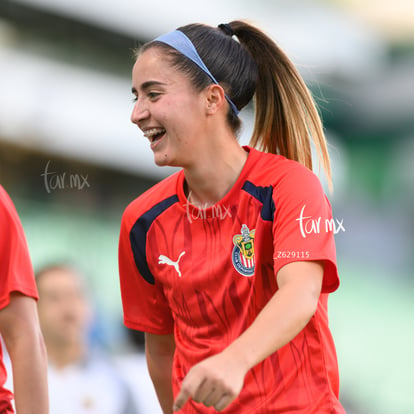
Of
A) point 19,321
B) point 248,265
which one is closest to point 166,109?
point 248,265

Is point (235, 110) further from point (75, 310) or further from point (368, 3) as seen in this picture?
point (368, 3)

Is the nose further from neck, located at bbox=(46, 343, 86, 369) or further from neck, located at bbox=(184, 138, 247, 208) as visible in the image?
neck, located at bbox=(46, 343, 86, 369)

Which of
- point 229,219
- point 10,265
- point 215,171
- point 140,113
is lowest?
point 10,265

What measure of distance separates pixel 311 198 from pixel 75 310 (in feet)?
5.95

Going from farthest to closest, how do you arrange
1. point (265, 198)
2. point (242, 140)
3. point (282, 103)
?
point (242, 140)
point (282, 103)
point (265, 198)

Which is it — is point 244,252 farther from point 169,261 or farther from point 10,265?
point 10,265

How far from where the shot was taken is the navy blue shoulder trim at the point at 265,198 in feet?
5.87

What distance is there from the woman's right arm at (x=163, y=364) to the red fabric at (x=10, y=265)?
40 cm

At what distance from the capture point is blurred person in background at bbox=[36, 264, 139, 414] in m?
3.21

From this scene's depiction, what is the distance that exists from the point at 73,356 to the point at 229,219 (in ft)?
5.32

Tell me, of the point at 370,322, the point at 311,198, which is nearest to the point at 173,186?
the point at 311,198

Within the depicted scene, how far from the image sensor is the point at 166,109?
1843 mm

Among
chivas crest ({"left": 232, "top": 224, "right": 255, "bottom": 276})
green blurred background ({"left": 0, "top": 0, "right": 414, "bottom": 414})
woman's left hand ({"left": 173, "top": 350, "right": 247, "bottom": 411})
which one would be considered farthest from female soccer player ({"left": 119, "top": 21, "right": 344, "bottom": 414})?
green blurred background ({"left": 0, "top": 0, "right": 414, "bottom": 414})

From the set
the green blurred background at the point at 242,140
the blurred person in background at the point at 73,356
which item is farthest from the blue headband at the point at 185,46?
the blurred person in background at the point at 73,356
